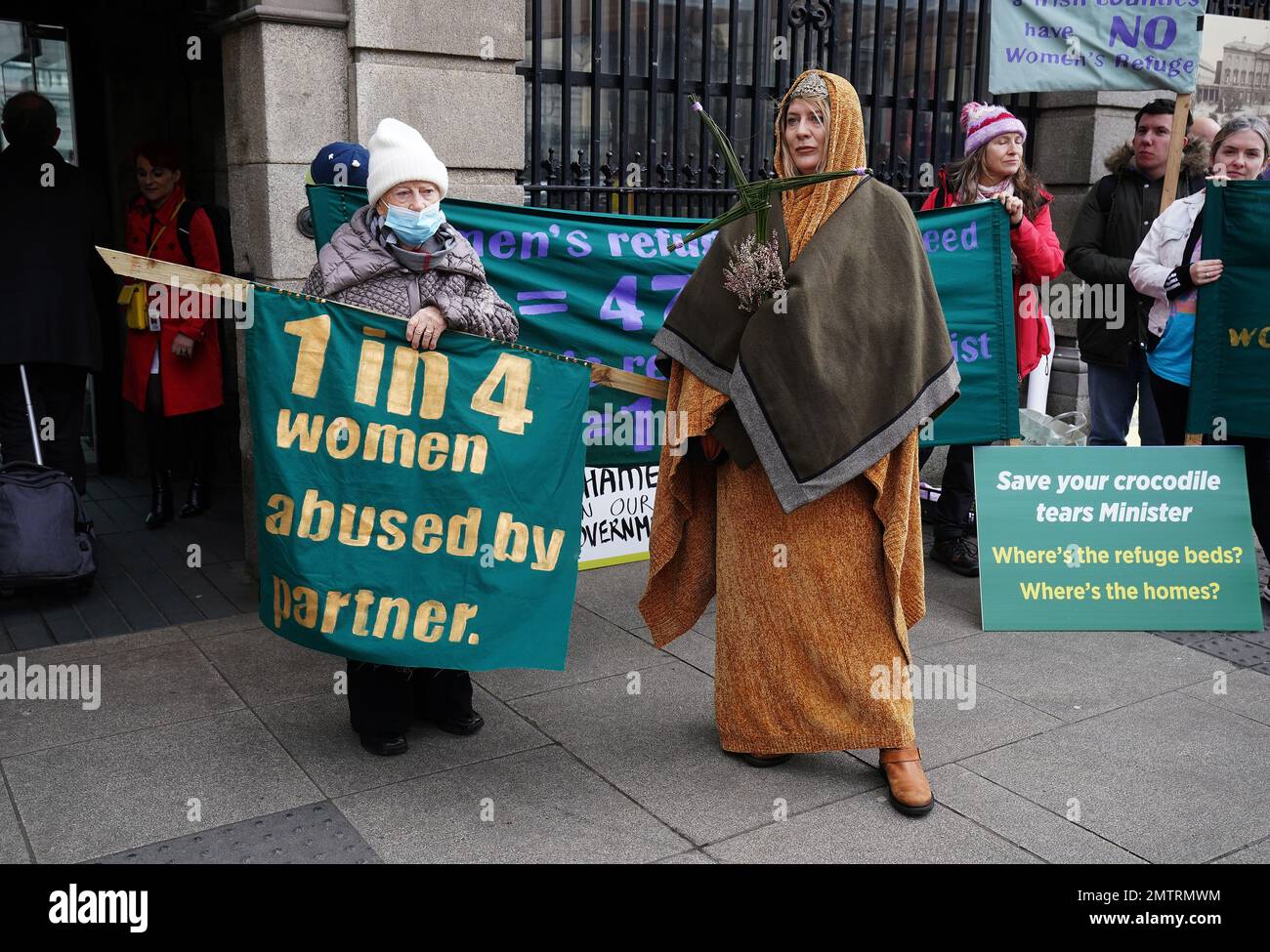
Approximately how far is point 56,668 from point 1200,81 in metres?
10.0

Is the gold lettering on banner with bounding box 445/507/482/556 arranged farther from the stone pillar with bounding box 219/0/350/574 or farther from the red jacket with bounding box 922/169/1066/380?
the red jacket with bounding box 922/169/1066/380

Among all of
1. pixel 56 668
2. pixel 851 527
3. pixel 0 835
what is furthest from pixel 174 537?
pixel 851 527

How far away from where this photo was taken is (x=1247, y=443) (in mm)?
5602

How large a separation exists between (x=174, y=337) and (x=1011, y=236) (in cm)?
435

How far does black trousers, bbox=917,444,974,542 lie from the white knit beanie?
340cm

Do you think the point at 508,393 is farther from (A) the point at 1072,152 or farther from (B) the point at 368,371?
(A) the point at 1072,152

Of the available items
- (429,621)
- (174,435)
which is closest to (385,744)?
(429,621)

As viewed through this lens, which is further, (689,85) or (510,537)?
(689,85)

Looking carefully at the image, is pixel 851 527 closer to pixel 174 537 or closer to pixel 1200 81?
pixel 174 537

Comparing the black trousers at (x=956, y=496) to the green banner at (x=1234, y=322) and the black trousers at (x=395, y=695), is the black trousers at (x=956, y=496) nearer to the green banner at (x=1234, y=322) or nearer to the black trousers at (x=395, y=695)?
the green banner at (x=1234, y=322)

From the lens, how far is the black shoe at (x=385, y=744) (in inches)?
157

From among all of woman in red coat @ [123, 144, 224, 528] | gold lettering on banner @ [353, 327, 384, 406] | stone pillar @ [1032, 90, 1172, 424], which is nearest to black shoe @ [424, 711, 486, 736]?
gold lettering on banner @ [353, 327, 384, 406]

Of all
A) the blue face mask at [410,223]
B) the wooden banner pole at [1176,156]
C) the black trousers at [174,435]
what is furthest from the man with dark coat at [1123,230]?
the black trousers at [174,435]

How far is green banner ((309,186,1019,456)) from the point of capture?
494 cm
